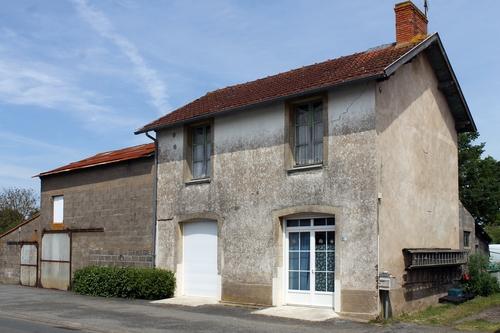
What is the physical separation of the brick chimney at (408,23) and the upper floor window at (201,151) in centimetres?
602

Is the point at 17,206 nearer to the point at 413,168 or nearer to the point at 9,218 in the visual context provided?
the point at 9,218

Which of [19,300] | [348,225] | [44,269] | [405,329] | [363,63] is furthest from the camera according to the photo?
[44,269]

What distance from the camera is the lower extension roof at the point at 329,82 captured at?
46.3 feet

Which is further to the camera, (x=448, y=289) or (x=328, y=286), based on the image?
(x=448, y=289)

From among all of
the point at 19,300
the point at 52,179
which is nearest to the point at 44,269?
the point at 52,179

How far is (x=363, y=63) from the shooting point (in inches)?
590

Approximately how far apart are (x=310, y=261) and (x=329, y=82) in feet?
14.3

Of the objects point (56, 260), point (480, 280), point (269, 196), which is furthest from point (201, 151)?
point (480, 280)

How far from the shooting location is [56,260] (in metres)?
22.0

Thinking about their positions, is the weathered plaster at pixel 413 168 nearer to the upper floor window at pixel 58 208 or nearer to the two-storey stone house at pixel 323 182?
the two-storey stone house at pixel 323 182

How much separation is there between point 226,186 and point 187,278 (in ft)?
10.6

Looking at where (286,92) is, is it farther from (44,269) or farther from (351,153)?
(44,269)

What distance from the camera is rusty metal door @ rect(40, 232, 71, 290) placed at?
70.7 ft

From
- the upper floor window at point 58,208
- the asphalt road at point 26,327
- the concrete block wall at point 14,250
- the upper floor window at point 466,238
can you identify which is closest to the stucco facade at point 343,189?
the upper floor window at point 466,238
